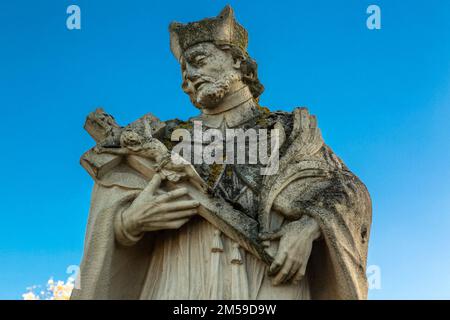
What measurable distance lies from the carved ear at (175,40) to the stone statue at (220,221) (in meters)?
0.64

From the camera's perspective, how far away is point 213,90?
26.0ft

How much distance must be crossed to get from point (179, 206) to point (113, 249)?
0.73 m

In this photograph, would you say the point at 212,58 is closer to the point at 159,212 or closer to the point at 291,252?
the point at 159,212

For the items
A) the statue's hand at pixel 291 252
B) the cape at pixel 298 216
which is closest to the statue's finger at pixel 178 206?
the cape at pixel 298 216

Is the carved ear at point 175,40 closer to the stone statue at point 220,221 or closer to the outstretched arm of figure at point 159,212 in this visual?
the stone statue at point 220,221

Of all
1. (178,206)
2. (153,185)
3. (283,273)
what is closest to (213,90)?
(153,185)

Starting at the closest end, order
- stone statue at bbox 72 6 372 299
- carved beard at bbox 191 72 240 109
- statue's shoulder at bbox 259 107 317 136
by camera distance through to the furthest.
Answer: stone statue at bbox 72 6 372 299, statue's shoulder at bbox 259 107 317 136, carved beard at bbox 191 72 240 109

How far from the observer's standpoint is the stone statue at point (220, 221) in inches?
267

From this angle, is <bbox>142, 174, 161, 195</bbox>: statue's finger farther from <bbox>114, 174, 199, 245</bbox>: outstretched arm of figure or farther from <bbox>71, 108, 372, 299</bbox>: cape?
<bbox>71, 108, 372, 299</bbox>: cape

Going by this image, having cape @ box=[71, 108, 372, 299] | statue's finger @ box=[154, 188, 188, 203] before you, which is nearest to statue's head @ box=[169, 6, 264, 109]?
cape @ box=[71, 108, 372, 299]

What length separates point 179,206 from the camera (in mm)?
7043

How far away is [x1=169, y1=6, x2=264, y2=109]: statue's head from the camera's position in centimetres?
796

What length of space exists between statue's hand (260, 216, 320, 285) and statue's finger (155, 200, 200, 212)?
2.24 feet
